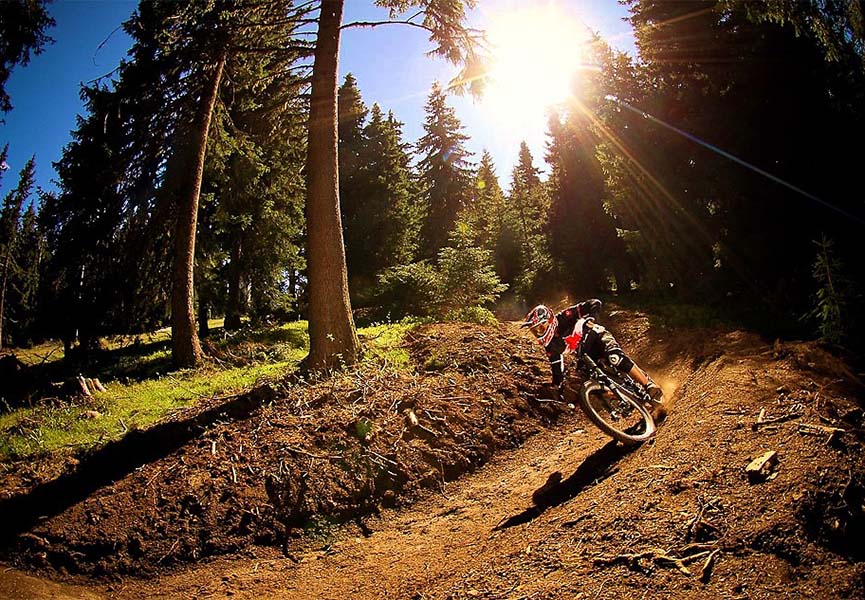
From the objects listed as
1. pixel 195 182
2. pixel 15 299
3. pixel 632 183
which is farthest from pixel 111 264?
pixel 15 299

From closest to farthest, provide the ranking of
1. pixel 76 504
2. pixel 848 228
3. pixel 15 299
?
pixel 76 504, pixel 848 228, pixel 15 299

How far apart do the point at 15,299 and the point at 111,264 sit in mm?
46335

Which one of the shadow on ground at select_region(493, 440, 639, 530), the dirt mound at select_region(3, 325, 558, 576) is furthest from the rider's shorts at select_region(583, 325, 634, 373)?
the dirt mound at select_region(3, 325, 558, 576)

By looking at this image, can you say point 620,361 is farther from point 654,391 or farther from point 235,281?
point 235,281

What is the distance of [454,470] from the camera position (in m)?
5.51

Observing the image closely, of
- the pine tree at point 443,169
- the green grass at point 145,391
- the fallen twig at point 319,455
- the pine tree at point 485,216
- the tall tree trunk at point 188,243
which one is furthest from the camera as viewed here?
the pine tree at point 443,169

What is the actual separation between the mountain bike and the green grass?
3750mm

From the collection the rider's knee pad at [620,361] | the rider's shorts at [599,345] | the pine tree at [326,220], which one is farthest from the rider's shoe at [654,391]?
the pine tree at [326,220]

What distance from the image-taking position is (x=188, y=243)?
1118 cm

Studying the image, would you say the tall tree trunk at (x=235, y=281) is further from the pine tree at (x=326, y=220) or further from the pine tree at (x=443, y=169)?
the pine tree at (x=443, y=169)

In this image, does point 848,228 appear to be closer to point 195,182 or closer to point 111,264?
point 195,182

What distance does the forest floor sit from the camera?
2.74 m

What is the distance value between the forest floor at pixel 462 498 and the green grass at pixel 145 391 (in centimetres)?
98

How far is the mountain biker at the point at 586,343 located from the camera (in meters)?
5.66
